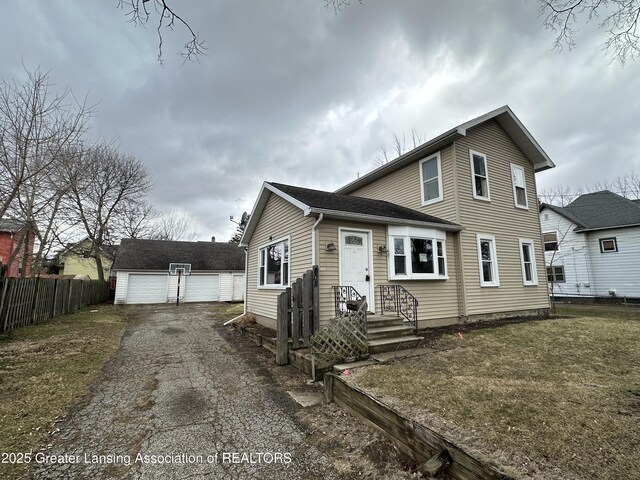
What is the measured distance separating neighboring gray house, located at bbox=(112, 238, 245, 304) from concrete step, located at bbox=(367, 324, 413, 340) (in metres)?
19.1

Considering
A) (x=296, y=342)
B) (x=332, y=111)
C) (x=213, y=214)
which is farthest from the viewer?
(x=213, y=214)

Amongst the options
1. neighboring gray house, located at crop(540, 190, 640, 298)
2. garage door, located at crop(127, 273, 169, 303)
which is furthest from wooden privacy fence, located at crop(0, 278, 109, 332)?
neighboring gray house, located at crop(540, 190, 640, 298)

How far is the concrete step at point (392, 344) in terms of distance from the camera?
595 cm

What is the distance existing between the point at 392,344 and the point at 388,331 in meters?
0.46

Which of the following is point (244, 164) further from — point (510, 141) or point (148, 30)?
point (148, 30)

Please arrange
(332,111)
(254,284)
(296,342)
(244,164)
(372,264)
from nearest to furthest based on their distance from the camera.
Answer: (296,342) → (372,264) → (254,284) → (332,111) → (244,164)

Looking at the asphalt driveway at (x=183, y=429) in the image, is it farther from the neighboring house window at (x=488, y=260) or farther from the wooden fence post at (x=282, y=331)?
the neighboring house window at (x=488, y=260)

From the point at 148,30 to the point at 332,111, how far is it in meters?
11.1

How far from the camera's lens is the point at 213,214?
1591 inches

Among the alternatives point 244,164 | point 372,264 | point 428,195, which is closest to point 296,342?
point 372,264

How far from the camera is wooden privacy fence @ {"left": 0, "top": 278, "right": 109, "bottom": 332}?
26.4ft

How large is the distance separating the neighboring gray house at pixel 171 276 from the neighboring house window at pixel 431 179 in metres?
17.6

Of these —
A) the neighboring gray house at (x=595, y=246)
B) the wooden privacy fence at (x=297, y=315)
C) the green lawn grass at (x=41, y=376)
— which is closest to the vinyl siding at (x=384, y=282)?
the wooden privacy fence at (x=297, y=315)

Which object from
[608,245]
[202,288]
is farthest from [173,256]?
[608,245]
